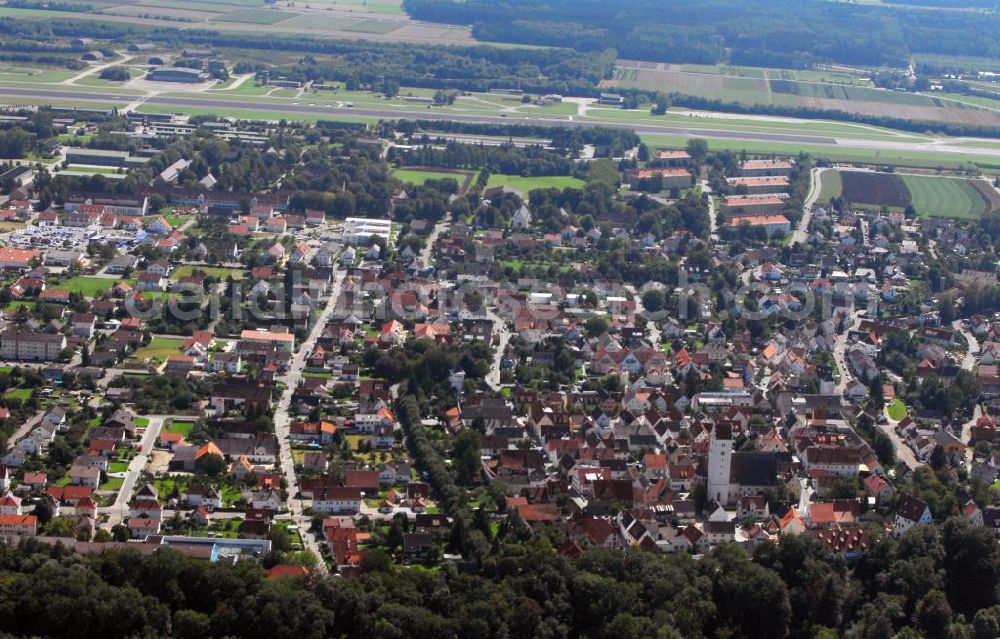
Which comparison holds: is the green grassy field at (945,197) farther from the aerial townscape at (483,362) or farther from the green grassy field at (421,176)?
the green grassy field at (421,176)

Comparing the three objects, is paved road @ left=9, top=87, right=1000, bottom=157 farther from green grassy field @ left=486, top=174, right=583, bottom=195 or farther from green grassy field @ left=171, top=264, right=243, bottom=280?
green grassy field @ left=171, top=264, right=243, bottom=280

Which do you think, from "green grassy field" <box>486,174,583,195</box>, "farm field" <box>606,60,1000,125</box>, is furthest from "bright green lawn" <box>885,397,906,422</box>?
"farm field" <box>606,60,1000,125</box>

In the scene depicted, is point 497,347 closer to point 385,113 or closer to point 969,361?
Result: point 969,361

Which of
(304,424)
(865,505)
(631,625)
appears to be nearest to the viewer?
(631,625)

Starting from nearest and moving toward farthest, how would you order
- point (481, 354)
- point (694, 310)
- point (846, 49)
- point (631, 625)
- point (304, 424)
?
point (631, 625) → point (304, 424) → point (481, 354) → point (694, 310) → point (846, 49)

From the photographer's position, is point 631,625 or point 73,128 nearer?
point 631,625

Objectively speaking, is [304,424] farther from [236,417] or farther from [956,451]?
[956,451]

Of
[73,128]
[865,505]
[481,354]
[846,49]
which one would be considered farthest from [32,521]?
[846,49]
